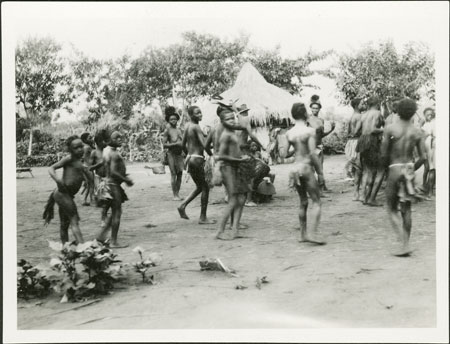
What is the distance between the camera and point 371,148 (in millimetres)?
8977

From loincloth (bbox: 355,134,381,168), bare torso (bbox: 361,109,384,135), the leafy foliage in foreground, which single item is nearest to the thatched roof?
bare torso (bbox: 361,109,384,135)

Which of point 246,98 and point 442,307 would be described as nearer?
point 442,307

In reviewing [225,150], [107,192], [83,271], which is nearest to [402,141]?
[225,150]

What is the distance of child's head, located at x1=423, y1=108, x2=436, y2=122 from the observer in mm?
6973

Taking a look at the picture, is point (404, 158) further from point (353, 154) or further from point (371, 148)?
point (353, 154)

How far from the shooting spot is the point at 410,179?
20.3 feet

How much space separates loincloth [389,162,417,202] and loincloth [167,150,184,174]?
4937mm

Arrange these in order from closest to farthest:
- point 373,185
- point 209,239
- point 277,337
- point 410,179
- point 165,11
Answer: point 277,337
point 410,179
point 165,11
point 209,239
point 373,185

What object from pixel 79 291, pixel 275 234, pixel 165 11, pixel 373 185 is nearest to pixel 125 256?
pixel 79 291

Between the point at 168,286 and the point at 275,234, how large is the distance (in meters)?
2.19

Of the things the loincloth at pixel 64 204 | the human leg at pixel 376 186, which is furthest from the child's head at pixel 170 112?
the human leg at pixel 376 186

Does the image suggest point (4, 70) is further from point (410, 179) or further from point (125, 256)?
point (410, 179)

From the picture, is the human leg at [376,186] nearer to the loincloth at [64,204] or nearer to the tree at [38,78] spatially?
the loincloth at [64,204]

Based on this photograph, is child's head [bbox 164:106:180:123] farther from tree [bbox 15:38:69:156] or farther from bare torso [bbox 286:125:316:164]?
bare torso [bbox 286:125:316:164]
